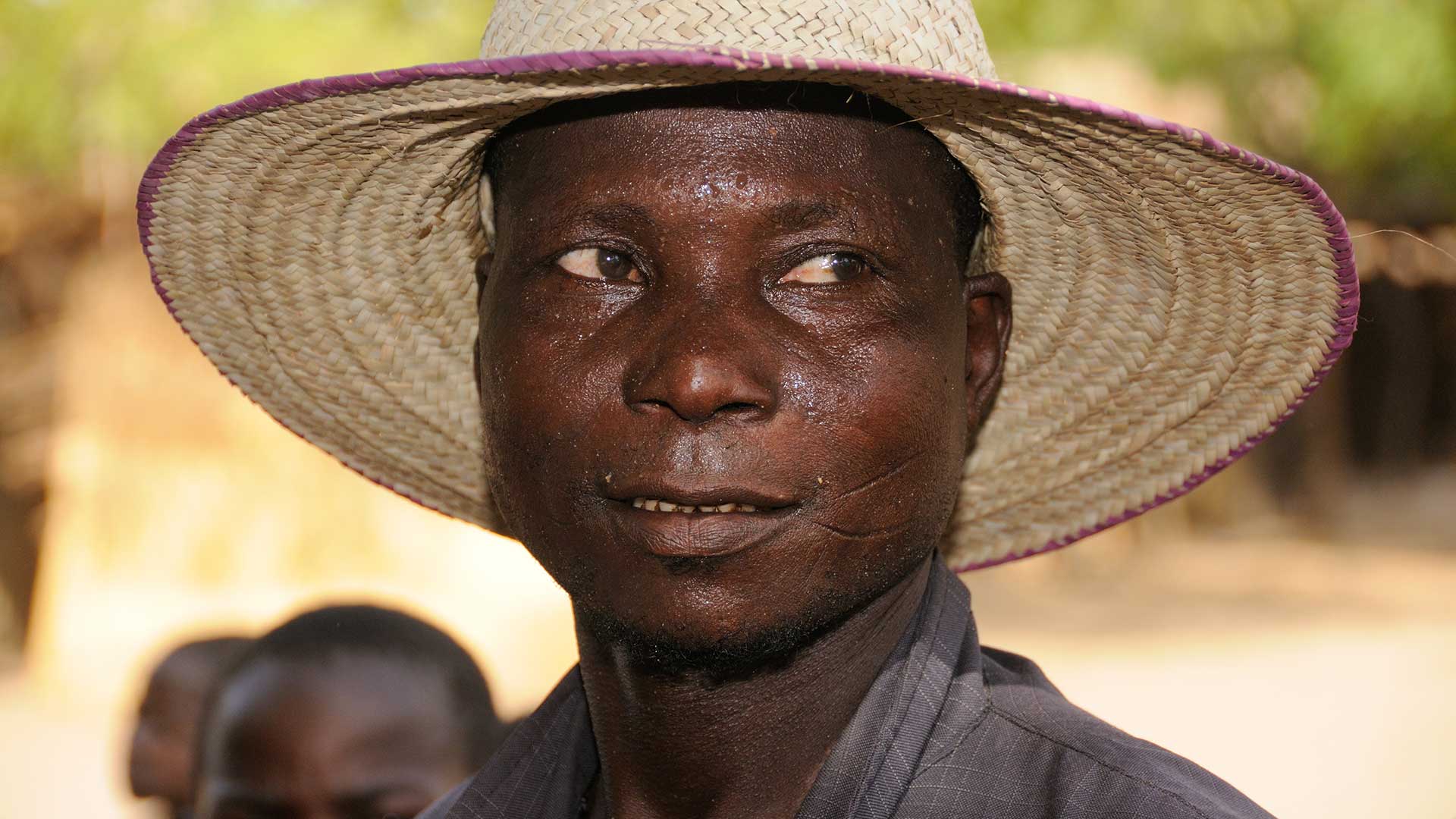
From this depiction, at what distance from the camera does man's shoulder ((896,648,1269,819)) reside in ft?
4.82

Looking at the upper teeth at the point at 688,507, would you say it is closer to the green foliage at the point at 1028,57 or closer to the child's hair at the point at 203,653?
the child's hair at the point at 203,653

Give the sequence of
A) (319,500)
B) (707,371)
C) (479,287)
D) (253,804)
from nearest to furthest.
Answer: (707,371)
(479,287)
(253,804)
(319,500)

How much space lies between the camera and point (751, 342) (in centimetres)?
157

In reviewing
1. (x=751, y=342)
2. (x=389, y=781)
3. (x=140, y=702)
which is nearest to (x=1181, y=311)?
(x=751, y=342)

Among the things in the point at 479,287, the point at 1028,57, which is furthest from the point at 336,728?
the point at 1028,57

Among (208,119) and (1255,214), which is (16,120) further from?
(1255,214)

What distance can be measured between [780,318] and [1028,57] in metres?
12.1

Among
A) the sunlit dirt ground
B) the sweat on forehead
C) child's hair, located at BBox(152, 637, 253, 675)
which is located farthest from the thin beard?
the sunlit dirt ground

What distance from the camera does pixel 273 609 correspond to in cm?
935

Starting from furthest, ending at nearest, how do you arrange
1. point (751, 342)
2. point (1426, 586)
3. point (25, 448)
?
1. point (1426, 586)
2. point (25, 448)
3. point (751, 342)

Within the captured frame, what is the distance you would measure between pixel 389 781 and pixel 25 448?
10.1m

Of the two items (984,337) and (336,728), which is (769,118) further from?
(336,728)

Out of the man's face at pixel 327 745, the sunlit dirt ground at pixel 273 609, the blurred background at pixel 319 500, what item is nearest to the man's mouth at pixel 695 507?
the man's face at pixel 327 745

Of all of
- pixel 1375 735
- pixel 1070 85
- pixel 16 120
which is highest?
pixel 1070 85
